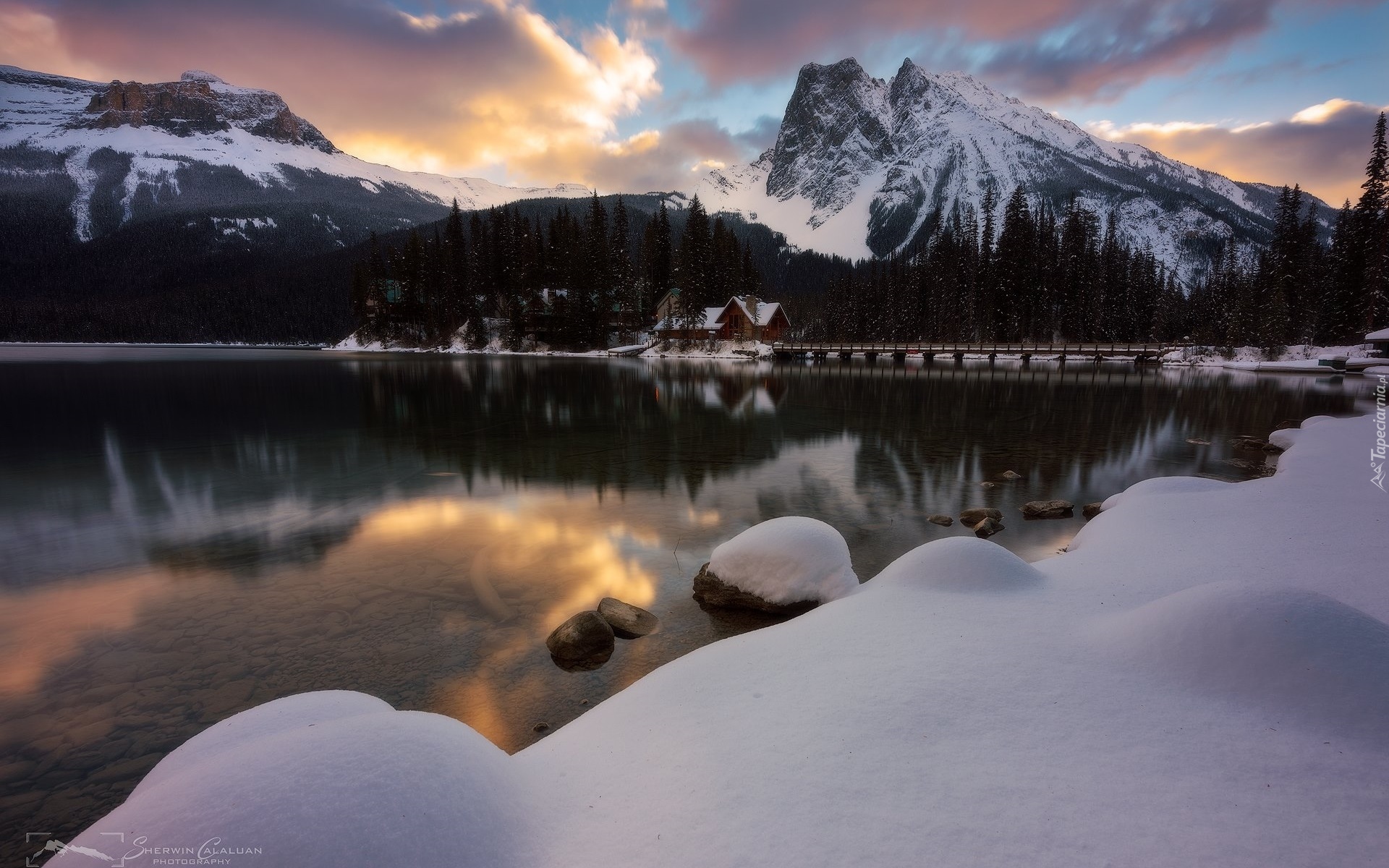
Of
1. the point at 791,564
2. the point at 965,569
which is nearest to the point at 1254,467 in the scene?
the point at 965,569

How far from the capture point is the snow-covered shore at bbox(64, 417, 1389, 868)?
3.06 metres

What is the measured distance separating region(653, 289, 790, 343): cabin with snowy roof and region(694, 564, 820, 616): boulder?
80734 millimetres

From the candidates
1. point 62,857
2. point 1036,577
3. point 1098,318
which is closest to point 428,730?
point 62,857

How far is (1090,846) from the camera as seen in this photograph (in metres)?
3.10

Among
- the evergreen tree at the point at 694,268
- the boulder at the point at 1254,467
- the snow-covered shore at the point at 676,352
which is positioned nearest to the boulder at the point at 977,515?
the boulder at the point at 1254,467

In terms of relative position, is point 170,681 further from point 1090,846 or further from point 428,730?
point 1090,846

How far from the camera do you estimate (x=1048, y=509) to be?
45.2 feet

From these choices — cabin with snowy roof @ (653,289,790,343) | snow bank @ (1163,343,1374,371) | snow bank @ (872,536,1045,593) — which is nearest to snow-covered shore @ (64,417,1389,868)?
snow bank @ (872,536,1045,593)

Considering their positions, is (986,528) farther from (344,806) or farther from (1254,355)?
(1254,355)

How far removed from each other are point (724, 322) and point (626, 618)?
85798mm

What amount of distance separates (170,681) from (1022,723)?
32.7ft

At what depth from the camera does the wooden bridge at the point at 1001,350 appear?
76.1 metres

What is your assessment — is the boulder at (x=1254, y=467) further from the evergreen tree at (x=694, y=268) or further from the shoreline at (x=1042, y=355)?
the evergreen tree at (x=694, y=268)

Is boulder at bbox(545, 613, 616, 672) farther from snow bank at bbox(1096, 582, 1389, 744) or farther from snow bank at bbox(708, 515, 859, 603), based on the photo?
snow bank at bbox(1096, 582, 1389, 744)
